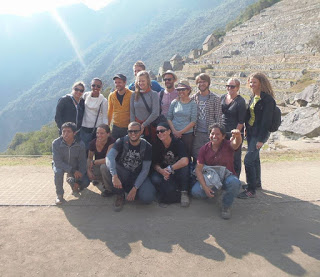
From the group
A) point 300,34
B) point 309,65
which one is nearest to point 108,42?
point 300,34

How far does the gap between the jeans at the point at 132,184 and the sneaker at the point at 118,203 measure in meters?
0.07

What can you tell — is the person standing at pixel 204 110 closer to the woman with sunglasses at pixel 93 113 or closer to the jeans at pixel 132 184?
the jeans at pixel 132 184

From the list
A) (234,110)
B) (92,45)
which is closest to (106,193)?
(234,110)

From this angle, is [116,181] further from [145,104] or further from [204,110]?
[204,110]

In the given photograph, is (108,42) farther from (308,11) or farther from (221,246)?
(221,246)

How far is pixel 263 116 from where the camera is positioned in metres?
3.76

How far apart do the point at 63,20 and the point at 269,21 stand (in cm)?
17433

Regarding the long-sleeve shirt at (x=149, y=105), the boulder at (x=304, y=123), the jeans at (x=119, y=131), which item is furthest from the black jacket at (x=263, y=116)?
the boulder at (x=304, y=123)

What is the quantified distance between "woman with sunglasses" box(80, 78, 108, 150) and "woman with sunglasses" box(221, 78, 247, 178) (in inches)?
78.2

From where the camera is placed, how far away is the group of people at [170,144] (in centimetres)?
360

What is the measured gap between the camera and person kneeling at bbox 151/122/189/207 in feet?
12.2

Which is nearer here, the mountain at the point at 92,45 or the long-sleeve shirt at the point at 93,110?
the long-sleeve shirt at the point at 93,110

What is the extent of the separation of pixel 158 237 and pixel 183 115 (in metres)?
1.78

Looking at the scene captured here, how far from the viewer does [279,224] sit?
3279 millimetres
